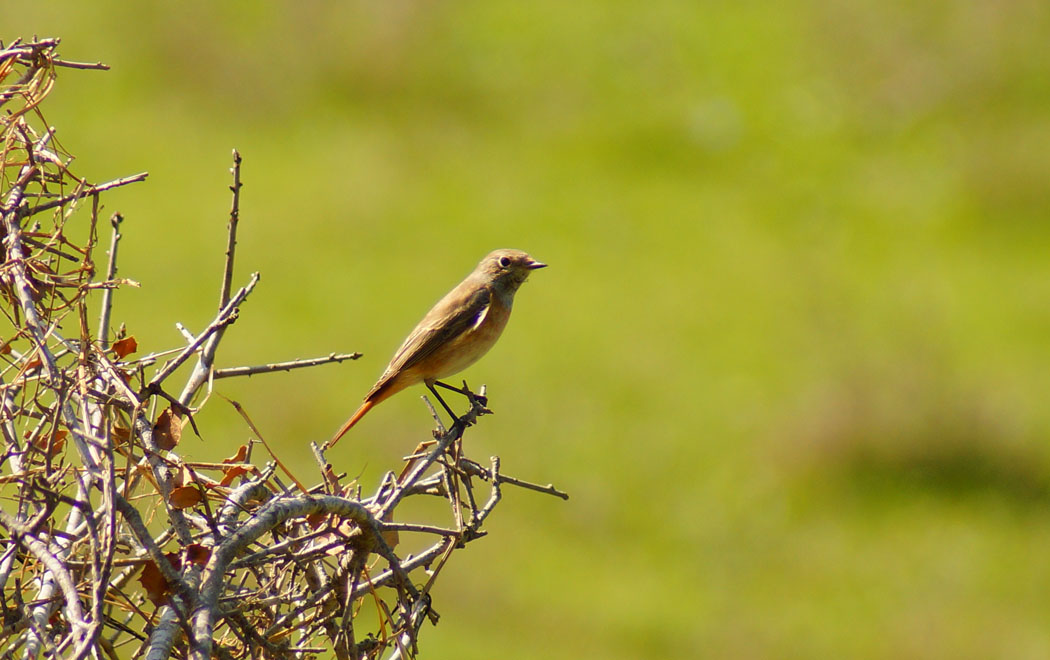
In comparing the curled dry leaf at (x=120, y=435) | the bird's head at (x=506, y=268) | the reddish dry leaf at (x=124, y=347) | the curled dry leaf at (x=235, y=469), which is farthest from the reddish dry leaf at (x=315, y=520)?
the bird's head at (x=506, y=268)

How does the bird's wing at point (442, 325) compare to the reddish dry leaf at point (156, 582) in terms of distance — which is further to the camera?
the bird's wing at point (442, 325)

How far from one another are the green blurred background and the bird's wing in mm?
5106

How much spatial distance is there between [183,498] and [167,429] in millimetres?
230

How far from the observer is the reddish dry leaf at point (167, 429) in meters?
2.91

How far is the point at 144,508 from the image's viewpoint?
11.1ft

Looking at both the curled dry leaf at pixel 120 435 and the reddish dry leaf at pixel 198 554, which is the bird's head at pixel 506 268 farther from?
the reddish dry leaf at pixel 198 554

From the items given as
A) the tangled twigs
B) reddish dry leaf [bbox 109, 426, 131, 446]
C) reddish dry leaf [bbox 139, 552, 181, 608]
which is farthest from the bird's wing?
reddish dry leaf [bbox 139, 552, 181, 608]

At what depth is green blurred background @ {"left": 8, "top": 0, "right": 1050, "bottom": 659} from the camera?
12.0m

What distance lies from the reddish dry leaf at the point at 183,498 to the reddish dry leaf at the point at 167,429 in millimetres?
174

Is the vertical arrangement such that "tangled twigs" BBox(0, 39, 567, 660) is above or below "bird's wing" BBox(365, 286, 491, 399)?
below

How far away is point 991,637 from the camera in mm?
11398

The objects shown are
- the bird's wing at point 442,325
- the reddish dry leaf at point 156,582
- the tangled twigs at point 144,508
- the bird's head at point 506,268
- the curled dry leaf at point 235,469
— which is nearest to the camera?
the tangled twigs at point 144,508

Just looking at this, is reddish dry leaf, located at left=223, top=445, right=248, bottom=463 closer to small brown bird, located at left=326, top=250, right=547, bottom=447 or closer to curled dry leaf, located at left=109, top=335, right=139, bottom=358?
curled dry leaf, located at left=109, top=335, right=139, bottom=358

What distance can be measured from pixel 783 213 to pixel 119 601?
14515 mm
